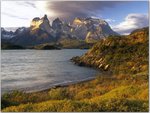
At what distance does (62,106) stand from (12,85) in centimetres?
4159

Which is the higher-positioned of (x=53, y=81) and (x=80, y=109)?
(x=80, y=109)

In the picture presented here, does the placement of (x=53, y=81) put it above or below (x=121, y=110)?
below

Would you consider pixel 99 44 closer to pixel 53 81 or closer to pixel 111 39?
pixel 111 39

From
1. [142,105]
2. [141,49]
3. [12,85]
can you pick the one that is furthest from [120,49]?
[142,105]

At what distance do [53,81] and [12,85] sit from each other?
9399mm

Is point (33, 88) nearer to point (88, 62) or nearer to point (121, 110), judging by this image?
point (121, 110)

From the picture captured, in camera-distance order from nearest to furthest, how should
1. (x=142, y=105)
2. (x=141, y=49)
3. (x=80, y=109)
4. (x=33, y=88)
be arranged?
(x=80, y=109), (x=142, y=105), (x=33, y=88), (x=141, y=49)

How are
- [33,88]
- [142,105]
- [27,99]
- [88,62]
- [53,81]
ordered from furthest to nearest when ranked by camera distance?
[88,62] < [53,81] < [33,88] < [27,99] < [142,105]

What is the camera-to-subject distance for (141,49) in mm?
88562

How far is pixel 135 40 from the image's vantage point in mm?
98812

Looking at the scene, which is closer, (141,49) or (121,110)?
(121,110)

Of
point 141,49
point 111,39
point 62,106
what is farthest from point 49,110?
point 111,39

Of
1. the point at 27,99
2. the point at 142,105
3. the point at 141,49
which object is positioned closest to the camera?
the point at 142,105

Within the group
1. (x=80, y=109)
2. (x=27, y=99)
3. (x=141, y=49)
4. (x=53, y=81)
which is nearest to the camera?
Result: (x=80, y=109)
